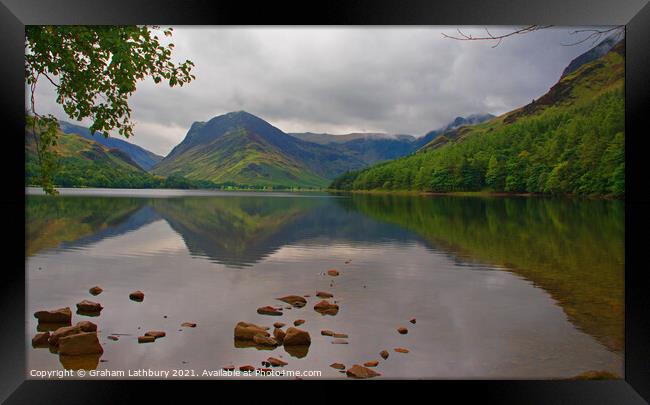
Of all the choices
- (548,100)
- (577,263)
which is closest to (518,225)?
(577,263)

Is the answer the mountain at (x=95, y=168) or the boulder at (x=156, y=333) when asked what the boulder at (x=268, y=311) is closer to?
the boulder at (x=156, y=333)

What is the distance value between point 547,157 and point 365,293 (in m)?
84.1

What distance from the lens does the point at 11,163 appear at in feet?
18.8

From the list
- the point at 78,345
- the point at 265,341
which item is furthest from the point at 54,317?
the point at 265,341

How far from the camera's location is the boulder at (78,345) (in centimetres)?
870

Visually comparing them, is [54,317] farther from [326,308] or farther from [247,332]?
[326,308]

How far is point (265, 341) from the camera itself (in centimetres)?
948

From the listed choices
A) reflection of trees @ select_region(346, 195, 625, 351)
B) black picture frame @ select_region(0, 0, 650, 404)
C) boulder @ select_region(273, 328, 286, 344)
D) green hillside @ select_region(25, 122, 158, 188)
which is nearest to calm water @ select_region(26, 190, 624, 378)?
reflection of trees @ select_region(346, 195, 625, 351)

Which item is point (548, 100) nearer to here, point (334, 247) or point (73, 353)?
point (334, 247)

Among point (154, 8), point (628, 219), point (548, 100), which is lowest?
point (628, 219)

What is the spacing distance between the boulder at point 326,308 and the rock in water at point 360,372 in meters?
3.78

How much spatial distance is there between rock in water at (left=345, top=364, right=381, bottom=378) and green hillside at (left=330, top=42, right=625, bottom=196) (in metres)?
38.9

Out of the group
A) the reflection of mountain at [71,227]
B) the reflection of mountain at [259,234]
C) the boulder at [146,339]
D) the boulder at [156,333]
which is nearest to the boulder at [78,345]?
the boulder at [146,339]

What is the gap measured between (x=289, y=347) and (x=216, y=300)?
5.21 meters
